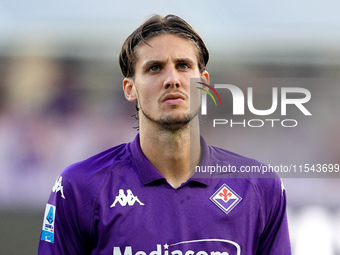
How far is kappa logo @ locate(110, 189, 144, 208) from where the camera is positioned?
1929mm

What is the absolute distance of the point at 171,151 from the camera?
205 centimetres

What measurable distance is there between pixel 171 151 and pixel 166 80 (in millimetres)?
301

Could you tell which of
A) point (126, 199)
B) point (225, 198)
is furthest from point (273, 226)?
point (126, 199)

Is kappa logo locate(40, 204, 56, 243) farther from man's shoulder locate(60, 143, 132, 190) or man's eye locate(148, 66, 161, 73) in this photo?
man's eye locate(148, 66, 161, 73)

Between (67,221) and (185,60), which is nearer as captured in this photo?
(67,221)

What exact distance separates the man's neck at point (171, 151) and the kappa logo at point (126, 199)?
17 cm

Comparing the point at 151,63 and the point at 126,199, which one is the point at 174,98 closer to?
the point at 151,63

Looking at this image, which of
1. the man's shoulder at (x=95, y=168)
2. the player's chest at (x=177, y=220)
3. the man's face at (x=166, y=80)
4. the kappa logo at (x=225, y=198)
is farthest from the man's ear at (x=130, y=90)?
the kappa logo at (x=225, y=198)

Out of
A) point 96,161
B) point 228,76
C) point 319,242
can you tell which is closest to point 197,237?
point 96,161

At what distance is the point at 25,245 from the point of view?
207 inches

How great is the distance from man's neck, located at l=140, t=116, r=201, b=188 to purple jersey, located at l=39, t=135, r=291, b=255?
4cm

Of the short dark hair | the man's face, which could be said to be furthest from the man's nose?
the short dark hair

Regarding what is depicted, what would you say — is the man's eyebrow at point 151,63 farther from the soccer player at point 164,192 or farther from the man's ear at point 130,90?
the man's ear at point 130,90

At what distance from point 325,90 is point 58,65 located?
341 cm
